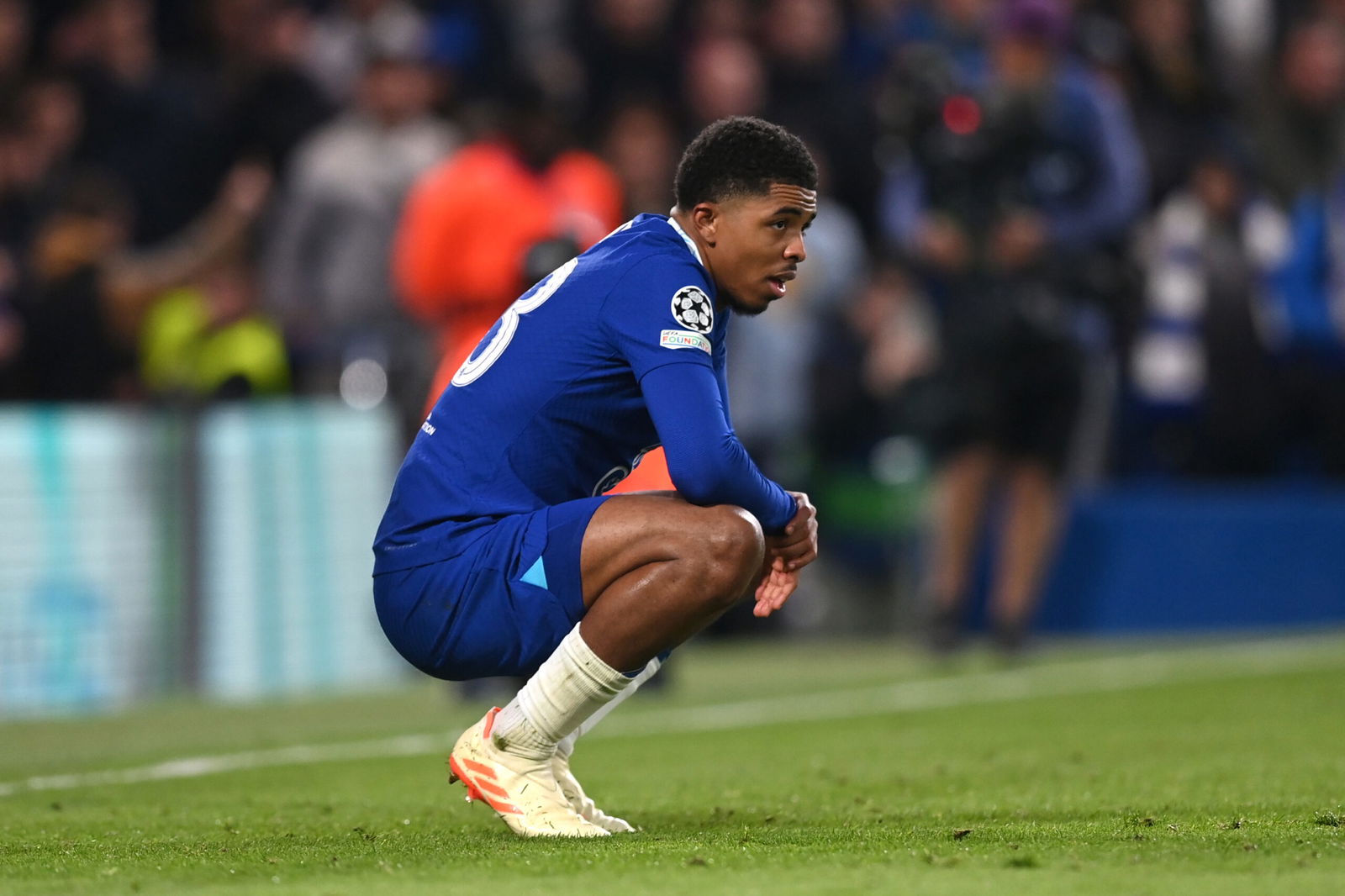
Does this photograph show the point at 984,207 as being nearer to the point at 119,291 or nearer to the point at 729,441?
the point at 119,291

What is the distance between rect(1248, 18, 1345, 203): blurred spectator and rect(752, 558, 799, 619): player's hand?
29.6 feet

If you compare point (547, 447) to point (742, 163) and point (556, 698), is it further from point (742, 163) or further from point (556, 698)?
point (742, 163)

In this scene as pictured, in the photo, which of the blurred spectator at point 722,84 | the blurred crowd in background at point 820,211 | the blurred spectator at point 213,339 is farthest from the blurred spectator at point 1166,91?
the blurred spectator at point 213,339

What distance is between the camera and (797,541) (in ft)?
15.8

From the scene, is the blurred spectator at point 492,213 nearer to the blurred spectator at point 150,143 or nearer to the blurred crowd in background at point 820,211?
the blurred crowd in background at point 820,211

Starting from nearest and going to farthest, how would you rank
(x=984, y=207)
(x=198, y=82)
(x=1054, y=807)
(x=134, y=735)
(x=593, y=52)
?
(x=1054, y=807)
(x=134, y=735)
(x=984, y=207)
(x=198, y=82)
(x=593, y=52)

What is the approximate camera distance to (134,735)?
24.9 feet

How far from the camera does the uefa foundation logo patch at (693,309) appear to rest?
15.1 ft

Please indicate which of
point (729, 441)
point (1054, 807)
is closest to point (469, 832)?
point (729, 441)

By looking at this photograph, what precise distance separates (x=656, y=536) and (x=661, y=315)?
48cm

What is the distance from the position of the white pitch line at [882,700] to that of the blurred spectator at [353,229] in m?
3.58

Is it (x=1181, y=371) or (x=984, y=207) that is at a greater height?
(x=984, y=207)

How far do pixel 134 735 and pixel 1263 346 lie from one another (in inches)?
275

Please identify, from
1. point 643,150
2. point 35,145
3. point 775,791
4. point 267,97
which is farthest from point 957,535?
point 35,145
